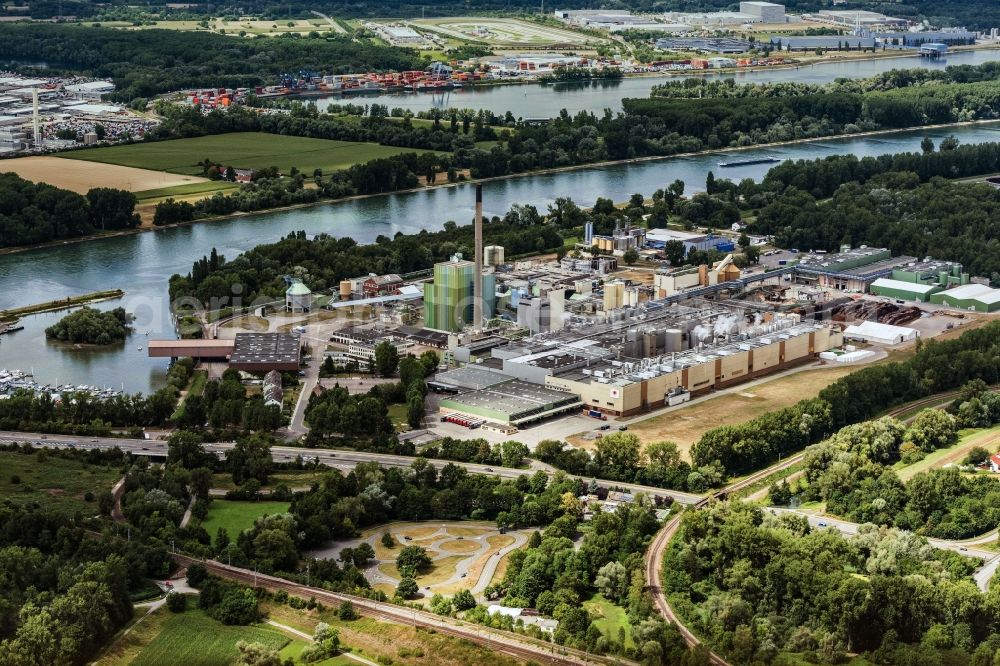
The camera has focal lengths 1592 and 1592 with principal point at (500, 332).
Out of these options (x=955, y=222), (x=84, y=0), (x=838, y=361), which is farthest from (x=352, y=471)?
(x=84, y=0)

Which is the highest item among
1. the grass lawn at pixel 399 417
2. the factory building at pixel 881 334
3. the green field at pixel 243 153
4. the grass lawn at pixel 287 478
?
the green field at pixel 243 153

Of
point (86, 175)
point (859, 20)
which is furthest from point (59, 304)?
point (859, 20)

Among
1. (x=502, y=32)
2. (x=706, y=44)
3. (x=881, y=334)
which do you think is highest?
(x=502, y=32)

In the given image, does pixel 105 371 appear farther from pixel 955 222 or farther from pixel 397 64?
pixel 397 64

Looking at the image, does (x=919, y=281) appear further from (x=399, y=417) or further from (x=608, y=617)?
(x=608, y=617)

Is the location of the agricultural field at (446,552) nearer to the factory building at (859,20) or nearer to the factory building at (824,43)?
the factory building at (824,43)

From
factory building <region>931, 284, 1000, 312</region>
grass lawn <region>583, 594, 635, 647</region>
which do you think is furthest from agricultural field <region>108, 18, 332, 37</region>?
grass lawn <region>583, 594, 635, 647</region>

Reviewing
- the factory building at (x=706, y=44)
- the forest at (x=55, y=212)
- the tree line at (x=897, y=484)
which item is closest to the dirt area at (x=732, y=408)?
the tree line at (x=897, y=484)
